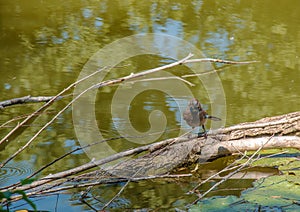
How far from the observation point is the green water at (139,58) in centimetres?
377

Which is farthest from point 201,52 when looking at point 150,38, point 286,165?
point 286,165

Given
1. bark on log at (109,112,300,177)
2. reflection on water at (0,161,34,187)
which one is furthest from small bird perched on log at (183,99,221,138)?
reflection on water at (0,161,34,187)

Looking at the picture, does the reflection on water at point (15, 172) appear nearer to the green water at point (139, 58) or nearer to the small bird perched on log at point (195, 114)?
the green water at point (139, 58)

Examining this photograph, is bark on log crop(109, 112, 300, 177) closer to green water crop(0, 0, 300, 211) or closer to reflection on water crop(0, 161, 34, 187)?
green water crop(0, 0, 300, 211)

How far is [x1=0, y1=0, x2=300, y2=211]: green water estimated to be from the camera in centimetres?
377

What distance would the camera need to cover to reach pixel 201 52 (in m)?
5.97

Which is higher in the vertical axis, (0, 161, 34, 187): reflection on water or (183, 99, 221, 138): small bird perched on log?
(183, 99, 221, 138): small bird perched on log

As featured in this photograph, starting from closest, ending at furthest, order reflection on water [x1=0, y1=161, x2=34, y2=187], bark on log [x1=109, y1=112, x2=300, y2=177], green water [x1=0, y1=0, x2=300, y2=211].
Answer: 1. reflection on water [x1=0, y1=161, x2=34, y2=187]
2. bark on log [x1=109, y1=112, x2=300, y2=177]
3. green water [x1=0, y1=0, x2=300, y2=211]

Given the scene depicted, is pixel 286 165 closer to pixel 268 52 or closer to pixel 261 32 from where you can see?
pixel 268 52

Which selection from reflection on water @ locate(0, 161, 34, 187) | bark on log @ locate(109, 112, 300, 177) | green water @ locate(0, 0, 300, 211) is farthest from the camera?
green water @ locate(0, 0, 300, 211)

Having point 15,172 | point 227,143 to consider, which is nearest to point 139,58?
point 227,143

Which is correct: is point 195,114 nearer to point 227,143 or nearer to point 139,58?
point 227,143

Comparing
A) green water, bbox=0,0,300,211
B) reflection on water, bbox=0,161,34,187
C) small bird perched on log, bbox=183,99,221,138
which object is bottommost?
green water, bbox=0,0,300,211

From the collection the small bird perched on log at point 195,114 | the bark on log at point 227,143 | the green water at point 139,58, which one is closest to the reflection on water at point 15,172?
the green water at point 139,58
